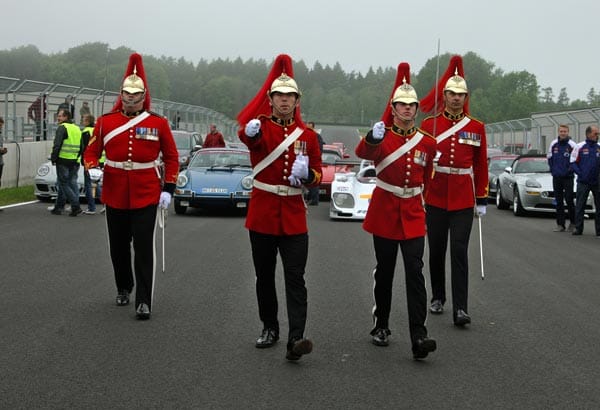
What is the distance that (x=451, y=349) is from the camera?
7074 millimetres

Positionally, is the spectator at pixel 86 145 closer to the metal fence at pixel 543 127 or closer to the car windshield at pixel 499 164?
the car windshield at pixel 499 164

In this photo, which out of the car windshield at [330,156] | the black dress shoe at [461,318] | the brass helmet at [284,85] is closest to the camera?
the brass helmet at [284,85]

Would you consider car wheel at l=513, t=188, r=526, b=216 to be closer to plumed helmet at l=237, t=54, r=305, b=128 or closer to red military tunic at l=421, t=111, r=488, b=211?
red military tunic at l=421, t=111, r=488, b=211

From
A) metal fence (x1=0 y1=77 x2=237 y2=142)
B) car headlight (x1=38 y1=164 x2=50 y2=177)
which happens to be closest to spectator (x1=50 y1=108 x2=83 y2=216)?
car headlight (x1=38 y1=164 x2=50 y2=177)

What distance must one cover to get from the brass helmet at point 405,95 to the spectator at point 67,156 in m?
11.8

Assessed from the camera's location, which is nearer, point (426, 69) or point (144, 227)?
point (144, 227)

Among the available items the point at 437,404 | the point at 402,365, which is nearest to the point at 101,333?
the point at 402,365

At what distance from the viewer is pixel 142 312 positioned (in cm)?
794

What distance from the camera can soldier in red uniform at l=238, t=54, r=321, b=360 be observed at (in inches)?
264

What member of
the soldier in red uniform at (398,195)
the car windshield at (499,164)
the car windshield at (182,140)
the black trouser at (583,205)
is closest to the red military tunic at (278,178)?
the soldier in red uniform at (398,195)

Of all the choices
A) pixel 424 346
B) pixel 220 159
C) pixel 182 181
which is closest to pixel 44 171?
pixel 182 181

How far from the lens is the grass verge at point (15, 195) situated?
20703 millimetres

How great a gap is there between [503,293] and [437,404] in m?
4.39

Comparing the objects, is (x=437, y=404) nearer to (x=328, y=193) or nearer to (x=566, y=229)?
(x=566, y=229)
